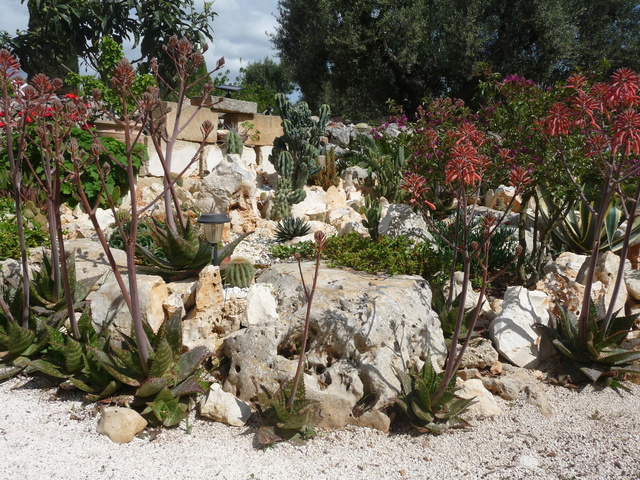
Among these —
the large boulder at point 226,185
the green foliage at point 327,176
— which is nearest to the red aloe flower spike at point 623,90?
the large boulder at point 226,185

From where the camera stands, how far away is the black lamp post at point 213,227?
461 cm

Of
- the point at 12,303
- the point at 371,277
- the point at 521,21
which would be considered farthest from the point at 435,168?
the point at 521,21

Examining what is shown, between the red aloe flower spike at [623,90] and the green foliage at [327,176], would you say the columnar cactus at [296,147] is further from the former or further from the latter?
the red aloe flower spike at [623,90]

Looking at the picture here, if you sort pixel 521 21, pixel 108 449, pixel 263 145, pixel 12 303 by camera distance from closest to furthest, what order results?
pixel 108 449 → pixel 12 303 → pixel 263 145 → pixel 521 21

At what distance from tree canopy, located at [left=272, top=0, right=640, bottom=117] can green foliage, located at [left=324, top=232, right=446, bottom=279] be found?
36.4 feet

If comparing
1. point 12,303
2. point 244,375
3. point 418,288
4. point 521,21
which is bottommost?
point 244,375

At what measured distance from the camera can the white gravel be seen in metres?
2.96

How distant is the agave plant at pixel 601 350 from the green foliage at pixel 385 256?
4.95 ft

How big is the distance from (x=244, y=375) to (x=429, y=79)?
16.0 meters

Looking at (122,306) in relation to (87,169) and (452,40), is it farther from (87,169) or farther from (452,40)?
(452,40)

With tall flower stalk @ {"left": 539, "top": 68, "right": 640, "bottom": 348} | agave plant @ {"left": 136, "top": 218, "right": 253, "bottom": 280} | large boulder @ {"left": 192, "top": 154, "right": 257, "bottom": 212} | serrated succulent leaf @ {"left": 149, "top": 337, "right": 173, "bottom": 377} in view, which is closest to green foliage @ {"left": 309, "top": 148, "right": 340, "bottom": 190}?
large boulder @ {"left": 192, "top": 154, "right": 257, "bottom": 212}

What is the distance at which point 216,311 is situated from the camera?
432 centimetres

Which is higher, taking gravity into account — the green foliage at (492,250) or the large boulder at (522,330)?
the green foliage at (492,250)

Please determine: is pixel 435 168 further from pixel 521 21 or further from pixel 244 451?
pixel 521 21
